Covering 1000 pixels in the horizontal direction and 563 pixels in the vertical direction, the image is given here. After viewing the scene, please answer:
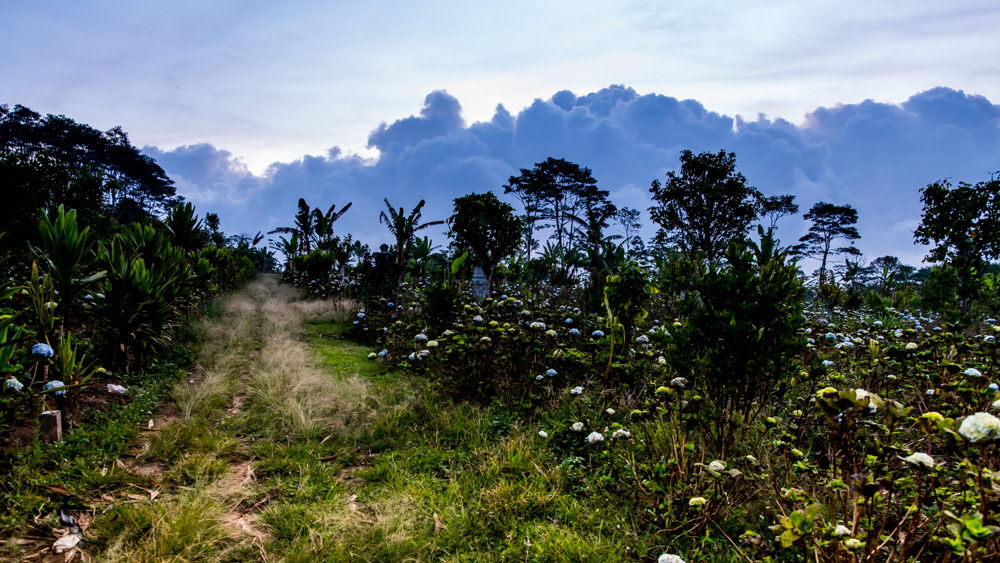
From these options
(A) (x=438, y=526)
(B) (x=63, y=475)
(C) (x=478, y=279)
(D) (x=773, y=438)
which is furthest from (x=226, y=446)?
(C) (x=478, y=279)

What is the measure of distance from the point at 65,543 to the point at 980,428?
179 inches

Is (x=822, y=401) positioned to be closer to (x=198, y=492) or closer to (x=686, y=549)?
(x=686, y=549)

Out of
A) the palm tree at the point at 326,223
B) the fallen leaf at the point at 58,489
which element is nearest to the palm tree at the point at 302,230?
the palm tree at the point at 326,223

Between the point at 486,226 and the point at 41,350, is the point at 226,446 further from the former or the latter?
the point at 486,226

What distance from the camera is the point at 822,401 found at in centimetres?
191

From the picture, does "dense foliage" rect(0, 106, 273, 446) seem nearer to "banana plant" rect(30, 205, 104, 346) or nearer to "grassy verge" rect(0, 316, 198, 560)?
"banana plant" rect(30, 205, 104, 346)

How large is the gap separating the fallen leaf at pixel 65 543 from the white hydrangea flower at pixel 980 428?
176 inches

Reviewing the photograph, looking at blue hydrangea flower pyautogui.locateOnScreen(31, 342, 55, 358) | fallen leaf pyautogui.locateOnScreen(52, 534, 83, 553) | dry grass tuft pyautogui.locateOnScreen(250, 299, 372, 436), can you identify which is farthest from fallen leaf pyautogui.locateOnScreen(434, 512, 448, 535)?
blue hydrangea flower pyautogui.locateOnScreen(31, 342, 55, 358)

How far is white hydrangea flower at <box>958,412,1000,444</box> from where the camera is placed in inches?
57.4

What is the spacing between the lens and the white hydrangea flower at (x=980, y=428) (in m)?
1.46

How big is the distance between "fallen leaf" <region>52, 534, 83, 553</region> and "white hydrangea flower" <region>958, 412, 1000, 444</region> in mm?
4470

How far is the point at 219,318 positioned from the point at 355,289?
19.0ft

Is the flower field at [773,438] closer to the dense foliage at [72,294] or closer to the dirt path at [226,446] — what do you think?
the dirt path at [226,446]

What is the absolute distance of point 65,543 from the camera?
2582mm
